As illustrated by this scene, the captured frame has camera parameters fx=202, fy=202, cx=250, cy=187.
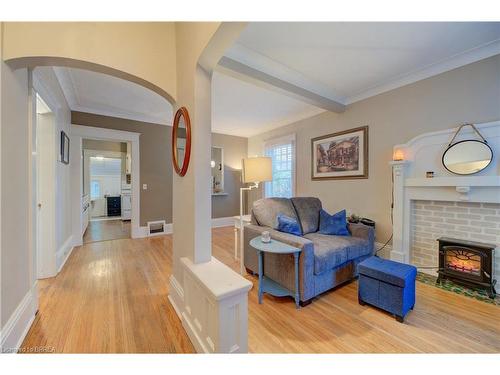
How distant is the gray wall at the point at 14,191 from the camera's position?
4.17 feet

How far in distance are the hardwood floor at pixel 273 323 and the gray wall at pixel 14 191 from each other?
41 centimetres

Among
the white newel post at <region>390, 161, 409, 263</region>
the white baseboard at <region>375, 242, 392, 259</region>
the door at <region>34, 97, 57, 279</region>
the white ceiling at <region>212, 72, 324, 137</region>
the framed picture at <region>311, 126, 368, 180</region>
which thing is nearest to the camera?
the door at <region>34, 97, 57, 279</region>

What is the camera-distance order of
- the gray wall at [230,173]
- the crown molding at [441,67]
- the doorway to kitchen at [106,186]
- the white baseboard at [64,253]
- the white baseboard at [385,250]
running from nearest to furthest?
1. the crown molding at [441,67]
2. the white baseboard at [64,253]
3. the white baseboard at [385,250]
4. the gray wall at [230,173]
5. the doorway to kitchen at [106,186]

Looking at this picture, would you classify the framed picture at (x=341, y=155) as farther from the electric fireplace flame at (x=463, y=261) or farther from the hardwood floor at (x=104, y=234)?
the hardwood floor at (x=104, y=234)

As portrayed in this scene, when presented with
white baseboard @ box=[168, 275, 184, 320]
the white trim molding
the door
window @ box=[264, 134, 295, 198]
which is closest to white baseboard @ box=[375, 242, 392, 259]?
window @ box=[264, 134, 295, 198]

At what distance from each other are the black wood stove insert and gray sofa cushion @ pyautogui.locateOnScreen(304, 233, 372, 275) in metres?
0.75

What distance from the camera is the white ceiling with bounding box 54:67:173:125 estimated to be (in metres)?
2.69

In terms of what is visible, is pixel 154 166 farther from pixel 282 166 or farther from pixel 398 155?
pixel 398 155

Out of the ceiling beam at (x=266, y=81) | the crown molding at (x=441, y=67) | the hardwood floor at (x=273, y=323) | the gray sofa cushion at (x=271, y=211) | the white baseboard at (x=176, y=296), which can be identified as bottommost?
the hardwood floor at (x=273, y=323)

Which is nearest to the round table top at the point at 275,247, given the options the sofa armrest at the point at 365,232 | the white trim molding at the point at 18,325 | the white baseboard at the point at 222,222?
the sofa armrest at the point at 365,232

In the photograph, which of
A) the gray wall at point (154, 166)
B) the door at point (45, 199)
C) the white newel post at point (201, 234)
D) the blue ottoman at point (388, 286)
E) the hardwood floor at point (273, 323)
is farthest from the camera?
the gray wall at point (154, 166)

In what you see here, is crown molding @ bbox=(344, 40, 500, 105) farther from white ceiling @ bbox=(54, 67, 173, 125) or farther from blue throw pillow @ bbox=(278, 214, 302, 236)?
white ceiling @ bbox=(54, 67, 173, 125)
